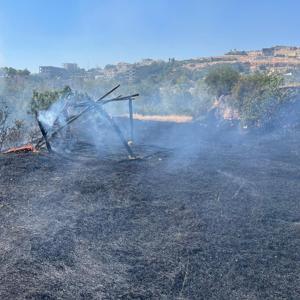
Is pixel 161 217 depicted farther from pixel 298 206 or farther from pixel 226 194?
pixel 298 206

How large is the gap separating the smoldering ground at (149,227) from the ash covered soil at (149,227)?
2 centimetres

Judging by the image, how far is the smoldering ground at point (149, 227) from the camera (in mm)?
5543

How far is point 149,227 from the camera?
301 inches

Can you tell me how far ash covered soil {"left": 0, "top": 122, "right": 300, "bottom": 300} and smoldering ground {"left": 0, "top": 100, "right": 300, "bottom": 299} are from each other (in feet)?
0.06

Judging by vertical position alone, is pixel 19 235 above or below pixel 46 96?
below

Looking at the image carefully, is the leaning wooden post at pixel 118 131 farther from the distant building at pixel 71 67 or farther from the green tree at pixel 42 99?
the distant building at pixel 71 67

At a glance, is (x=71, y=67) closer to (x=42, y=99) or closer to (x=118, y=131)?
(x=42, y=99)

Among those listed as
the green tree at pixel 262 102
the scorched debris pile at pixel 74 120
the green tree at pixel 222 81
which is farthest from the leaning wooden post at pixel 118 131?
the green tree at pixel 222 81

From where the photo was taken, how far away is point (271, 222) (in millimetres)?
7859

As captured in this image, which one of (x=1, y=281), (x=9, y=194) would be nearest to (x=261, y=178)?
(x=9, y=194)

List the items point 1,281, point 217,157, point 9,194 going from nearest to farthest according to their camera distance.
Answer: point 1,281
point 9,194
point 217,157

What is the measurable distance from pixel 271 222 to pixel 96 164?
6.50m

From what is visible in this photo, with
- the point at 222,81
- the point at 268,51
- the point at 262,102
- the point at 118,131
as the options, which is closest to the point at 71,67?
the point at 268,51

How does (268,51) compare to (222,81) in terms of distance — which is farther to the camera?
(268,51)
